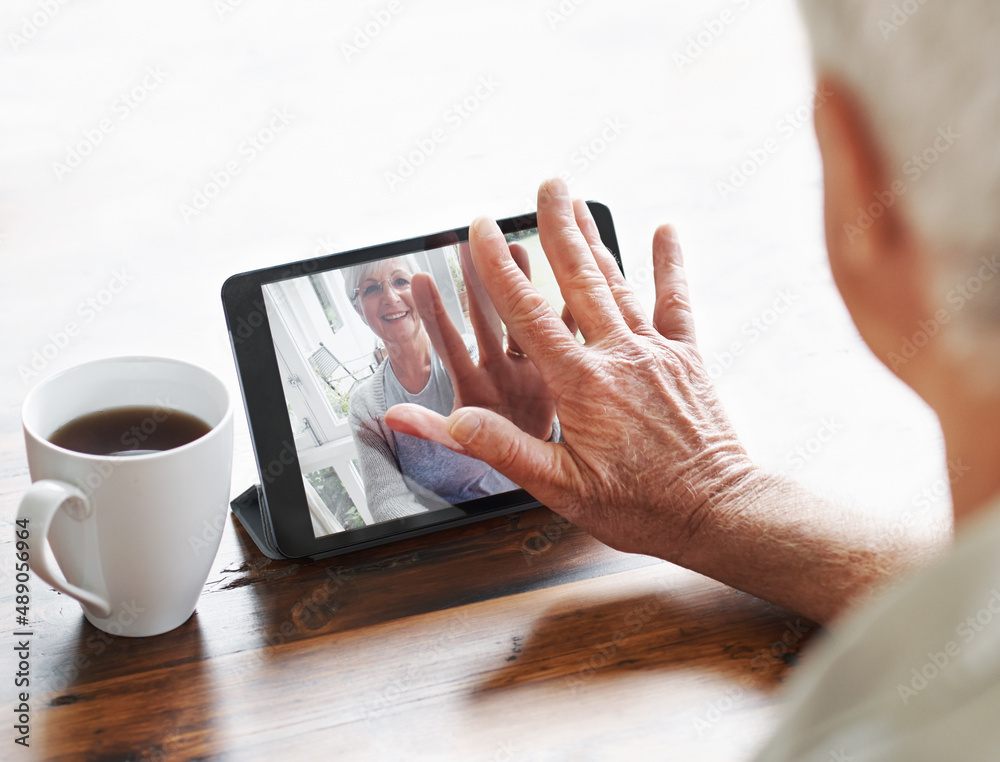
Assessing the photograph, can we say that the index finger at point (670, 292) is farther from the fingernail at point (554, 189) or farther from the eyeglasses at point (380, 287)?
the eyeglasses at point (380, 287)

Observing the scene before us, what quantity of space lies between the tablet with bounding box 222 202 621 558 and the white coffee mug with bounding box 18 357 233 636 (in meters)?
0.07

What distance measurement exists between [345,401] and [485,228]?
194mm

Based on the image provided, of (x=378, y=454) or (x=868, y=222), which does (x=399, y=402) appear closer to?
(x=378, y=454)

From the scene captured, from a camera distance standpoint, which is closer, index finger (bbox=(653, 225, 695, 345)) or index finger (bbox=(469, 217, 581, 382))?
index finger (bbox=(469, 217, 581, 382))

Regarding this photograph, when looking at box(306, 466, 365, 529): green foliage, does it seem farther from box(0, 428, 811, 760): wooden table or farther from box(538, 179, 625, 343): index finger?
box(538, 179, 625, 343): index finger

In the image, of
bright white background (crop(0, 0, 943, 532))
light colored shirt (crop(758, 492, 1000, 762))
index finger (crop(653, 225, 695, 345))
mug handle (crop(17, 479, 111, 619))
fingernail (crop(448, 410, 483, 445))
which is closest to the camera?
light colored shirt (crop(758, 492, 1000, 762))

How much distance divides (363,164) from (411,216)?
0.18 meters

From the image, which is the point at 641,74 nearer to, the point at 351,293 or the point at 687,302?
the point at 687,302

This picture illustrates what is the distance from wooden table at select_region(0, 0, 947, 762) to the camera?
61 cm

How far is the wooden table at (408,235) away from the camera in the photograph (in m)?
0.61

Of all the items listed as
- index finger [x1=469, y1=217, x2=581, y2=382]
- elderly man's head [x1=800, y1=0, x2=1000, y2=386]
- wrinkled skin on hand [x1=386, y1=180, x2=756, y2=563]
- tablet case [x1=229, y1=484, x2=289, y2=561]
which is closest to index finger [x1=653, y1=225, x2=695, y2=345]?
wrinkled skin on hand [x1=386, y1=180, x2=756, y2=563]

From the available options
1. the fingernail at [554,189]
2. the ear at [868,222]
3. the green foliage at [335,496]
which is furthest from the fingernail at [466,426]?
the ear at [868,222]

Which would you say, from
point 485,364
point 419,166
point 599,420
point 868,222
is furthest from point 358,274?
point 419,166

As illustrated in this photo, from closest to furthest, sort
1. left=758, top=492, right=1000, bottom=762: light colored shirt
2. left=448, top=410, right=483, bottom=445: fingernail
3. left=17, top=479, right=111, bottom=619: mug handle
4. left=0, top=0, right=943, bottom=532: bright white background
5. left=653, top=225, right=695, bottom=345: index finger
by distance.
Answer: left=758, top=492, right=1000, bottom=762: light colored shirt, left=17, top=479, right=111, bottom=619: mug handle, left=448, top=410, right=483, bottom=445: fingernail, left=653, top=225, right=695, bottom=345: index finger, left=0, top=0, right=943, bottom=532: bright white background
